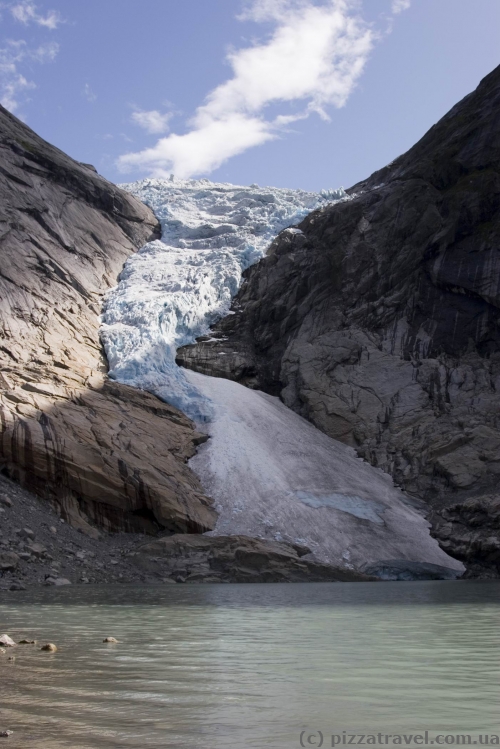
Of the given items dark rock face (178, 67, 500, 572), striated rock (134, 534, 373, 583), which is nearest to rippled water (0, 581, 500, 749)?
striated rock (134, 534, 373, 583)

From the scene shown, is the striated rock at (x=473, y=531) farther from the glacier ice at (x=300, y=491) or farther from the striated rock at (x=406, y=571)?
the striated rock at (x=406, y=571)

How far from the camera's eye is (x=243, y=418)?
38.1 metres

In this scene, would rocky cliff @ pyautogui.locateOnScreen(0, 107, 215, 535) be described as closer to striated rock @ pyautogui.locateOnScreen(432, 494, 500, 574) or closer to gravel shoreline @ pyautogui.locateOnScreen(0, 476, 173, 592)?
gravel shoreline @ pyautogui.locateOnScreen(0, 476, 173, 592)

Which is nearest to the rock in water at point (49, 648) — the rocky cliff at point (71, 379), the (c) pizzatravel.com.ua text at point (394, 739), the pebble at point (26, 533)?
the (c) pizzatravel.com.ua text at point (394, 739)

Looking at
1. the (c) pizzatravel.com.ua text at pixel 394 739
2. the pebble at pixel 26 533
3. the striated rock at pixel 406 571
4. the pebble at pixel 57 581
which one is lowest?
the pebble at pixel 57 581

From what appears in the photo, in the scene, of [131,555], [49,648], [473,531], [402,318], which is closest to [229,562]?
[131,555]

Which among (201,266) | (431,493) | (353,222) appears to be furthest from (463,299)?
(201,266)

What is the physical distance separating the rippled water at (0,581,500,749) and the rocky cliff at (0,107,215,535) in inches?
603

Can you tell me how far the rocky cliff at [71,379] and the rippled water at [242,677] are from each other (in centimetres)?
1532

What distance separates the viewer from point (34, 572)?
22203 mm

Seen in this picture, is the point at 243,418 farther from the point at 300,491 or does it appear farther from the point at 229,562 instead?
the point at 229,562

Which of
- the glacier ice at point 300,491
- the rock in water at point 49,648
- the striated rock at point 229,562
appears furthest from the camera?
the glacier ice at point 300,491

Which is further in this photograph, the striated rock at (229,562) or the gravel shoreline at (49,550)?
the striated rock at (229,562)

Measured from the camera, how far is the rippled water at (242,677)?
4754 millimetres
